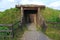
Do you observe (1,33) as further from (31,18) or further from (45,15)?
(31,18)

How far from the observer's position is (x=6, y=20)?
26844mm

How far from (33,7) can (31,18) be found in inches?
426

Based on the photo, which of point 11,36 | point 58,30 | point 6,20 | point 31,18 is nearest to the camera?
point 11,36

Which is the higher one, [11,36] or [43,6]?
[43,6]

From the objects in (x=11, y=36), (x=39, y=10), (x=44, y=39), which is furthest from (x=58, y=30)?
(x=39, y=10)

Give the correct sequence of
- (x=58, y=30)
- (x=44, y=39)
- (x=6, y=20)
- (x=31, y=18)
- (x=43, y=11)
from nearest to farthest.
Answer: (x=44, y=39) < (x=58, y=30) < (x=6, y=20) < (x=43, y=11) < (x=31, y=18)

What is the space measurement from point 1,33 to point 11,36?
1.03 m

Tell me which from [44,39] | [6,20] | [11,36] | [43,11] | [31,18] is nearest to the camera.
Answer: [11,36]

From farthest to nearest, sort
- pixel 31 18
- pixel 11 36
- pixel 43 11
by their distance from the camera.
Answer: pixel 31 18
pixel 43 11
pixel 11 36

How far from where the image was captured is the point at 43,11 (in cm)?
2881

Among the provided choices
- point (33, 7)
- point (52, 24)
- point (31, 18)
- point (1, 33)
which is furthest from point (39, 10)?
point (1, 33)

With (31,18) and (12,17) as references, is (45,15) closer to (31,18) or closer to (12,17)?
(12,17)

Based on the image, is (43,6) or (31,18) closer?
(43,6)

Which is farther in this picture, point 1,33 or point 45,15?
point 45,15
